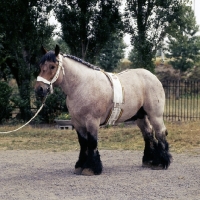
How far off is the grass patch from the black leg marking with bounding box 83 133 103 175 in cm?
330

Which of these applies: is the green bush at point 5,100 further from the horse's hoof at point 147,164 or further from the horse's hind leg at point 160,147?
the horse's hind leg at point 160,147

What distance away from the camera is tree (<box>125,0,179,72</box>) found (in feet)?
52.5

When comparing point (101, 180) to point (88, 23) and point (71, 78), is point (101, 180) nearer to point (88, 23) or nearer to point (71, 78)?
point (71, 78)

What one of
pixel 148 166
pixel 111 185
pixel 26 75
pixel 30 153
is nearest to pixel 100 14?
pixel 26 75

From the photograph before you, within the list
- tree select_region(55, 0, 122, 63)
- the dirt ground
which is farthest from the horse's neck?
A: tree select_region(55, 0, 122, 63)

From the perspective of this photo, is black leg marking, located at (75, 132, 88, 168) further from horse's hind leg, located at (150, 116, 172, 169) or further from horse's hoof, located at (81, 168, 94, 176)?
horse's hind leg, located at (150, 116, 172, 169)

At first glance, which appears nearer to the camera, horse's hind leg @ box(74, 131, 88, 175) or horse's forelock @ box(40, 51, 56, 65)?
horse's forelock @ box(40, 51, 56, 65)

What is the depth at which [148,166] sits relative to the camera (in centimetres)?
741

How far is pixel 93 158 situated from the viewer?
6570 mm

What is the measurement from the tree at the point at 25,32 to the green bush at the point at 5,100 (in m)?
0.52

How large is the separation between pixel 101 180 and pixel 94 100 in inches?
50.2

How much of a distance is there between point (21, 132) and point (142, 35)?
249 inches

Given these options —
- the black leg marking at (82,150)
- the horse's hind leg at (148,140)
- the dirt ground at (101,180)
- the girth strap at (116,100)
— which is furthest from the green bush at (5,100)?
the girth strap at (116,100)

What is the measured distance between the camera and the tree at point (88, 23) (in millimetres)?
15602
